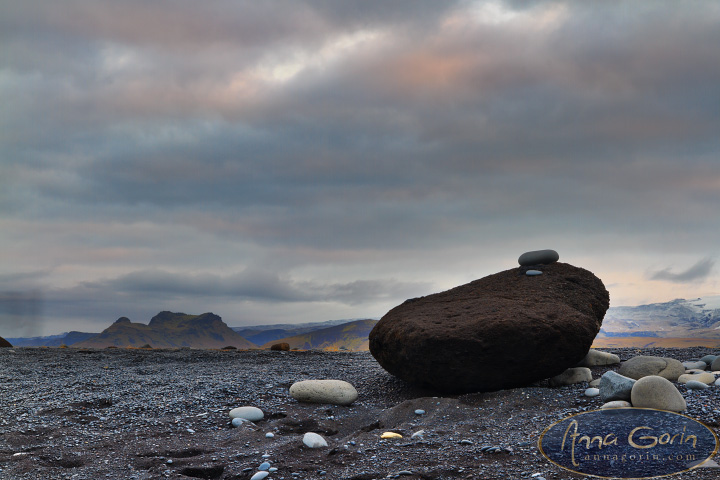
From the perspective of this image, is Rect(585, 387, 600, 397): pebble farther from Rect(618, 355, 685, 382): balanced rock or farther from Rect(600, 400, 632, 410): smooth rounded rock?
Rect(618, 355, 685, 382): balanced rock

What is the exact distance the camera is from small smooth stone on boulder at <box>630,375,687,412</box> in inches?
282

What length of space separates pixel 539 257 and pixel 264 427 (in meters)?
7.63

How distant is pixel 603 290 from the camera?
1195cm

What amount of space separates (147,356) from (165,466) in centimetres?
1204

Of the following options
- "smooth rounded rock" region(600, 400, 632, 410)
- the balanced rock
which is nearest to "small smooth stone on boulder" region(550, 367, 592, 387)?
the balanced rock

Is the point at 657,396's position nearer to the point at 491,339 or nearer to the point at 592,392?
the point at 592,392

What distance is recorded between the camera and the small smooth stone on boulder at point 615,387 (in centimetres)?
794

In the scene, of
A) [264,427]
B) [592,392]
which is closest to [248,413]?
[264,427]

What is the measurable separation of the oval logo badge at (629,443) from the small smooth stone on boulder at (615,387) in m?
0.64

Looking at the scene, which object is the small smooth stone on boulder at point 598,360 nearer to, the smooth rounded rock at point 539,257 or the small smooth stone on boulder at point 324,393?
the smooth rounded rock at point 539,257

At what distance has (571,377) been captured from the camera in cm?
1009

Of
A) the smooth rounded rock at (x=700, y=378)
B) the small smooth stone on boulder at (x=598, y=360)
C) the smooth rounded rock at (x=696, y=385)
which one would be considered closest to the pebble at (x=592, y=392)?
the smooth rounded rock at (x=696, y=385)

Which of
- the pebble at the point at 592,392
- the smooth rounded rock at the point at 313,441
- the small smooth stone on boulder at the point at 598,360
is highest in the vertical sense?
the small smooth stone on boulder at the point at 598,360

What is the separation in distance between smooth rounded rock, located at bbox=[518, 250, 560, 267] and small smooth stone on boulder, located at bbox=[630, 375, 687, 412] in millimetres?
A: 5454
